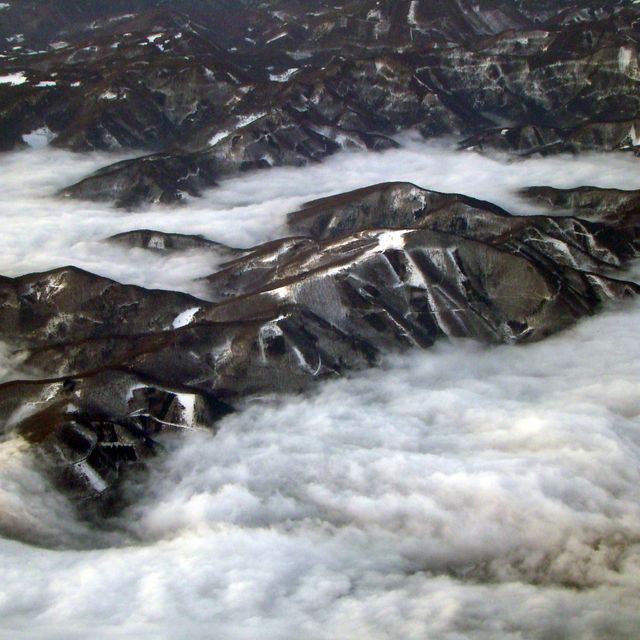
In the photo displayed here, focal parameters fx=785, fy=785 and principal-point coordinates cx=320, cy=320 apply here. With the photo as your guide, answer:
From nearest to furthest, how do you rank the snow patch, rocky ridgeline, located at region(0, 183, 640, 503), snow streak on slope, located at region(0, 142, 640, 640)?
snow streak on slope, located at region(0, 142, 640, 640)
rocky ridgeline, located at region(0, 183, 640, 503)
the snow patch

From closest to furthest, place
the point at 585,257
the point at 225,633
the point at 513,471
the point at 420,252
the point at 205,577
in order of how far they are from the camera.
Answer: the point at 225,633
the point at 205,577
the point at 513,471
the point at 420,252
the point at 585,257

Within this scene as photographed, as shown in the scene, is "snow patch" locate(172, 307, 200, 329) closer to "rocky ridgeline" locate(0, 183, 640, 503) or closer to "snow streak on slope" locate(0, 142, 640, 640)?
"rocky ridgeline" locate(0, 183, 640, 503)

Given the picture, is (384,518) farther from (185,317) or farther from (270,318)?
(185,317)

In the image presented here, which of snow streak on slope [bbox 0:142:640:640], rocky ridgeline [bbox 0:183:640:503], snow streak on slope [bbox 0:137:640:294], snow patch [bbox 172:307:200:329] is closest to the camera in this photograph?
snow streak on slope [bbox 0:142:640:640]

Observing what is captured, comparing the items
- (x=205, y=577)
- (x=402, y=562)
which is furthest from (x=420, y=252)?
(x=205, y=577)

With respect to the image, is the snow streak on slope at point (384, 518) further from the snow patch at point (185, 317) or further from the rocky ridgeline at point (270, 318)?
the snow patch at point (185, 317)

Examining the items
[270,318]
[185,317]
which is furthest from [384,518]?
[185,317]

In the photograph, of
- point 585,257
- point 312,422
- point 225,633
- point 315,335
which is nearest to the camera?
point 225,633

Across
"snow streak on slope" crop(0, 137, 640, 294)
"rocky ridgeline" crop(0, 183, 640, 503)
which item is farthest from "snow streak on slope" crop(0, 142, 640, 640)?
"snow streak on slope" crop(0, 137, 640, 294)

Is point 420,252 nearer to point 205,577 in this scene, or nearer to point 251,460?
point 251,460
